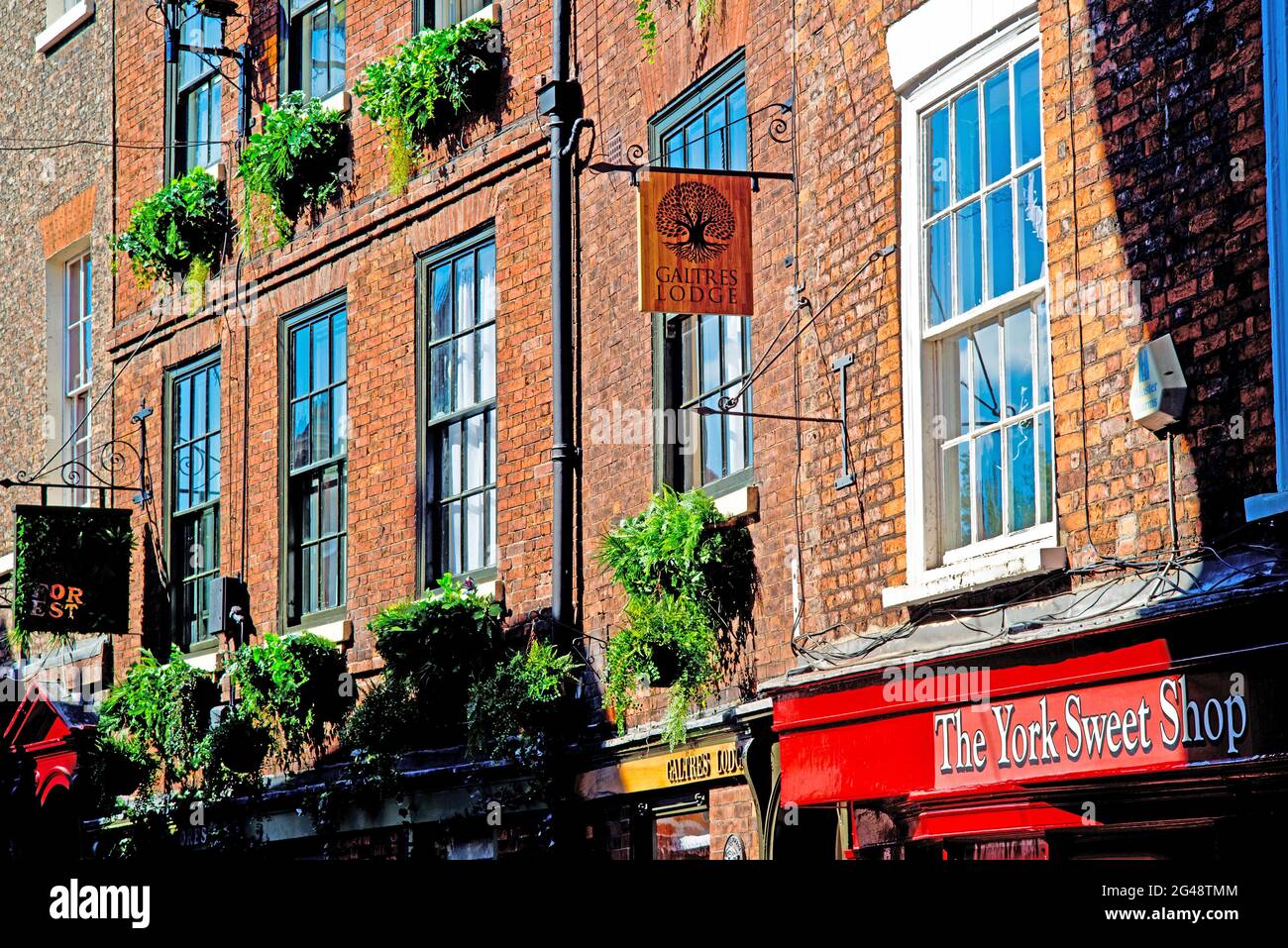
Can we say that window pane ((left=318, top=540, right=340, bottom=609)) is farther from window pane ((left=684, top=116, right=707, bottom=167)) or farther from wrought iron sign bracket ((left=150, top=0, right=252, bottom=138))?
window pane ((left=684, top=116, right=707, bottom=167))

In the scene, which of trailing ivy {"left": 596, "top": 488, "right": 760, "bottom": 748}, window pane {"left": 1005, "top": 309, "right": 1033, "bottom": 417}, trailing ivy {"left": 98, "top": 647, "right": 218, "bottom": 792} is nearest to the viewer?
window pane {"left": 1005, "top": 309, "right": 1033, "bottom": 417}

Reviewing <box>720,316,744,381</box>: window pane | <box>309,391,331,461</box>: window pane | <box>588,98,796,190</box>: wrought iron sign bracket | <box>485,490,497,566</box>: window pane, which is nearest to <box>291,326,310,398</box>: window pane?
<box>309,391,331,461</box>: window pane

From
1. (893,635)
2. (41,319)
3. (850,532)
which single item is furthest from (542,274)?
(41,319)

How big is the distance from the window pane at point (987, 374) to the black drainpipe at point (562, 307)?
137 inches

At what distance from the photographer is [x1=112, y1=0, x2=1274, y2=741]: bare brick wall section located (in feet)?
23.1

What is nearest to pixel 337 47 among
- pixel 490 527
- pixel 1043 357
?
pixel 490 527

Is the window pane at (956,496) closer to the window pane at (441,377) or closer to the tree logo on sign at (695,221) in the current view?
the tree logo on sign at (695,221)

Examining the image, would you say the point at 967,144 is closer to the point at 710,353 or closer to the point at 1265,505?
the point at 710,353

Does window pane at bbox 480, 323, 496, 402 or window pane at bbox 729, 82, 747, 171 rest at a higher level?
window pane at bbox 729, 82, 747, 171

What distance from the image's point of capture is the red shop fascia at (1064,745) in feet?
21.6

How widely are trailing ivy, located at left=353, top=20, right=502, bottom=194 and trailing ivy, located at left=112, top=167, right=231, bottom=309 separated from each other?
7.98 feet

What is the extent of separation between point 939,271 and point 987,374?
58 centimetres

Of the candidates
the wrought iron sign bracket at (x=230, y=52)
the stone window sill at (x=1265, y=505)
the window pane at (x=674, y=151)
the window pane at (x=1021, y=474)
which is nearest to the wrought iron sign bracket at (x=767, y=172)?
the window pane at (x=674, y=151)
